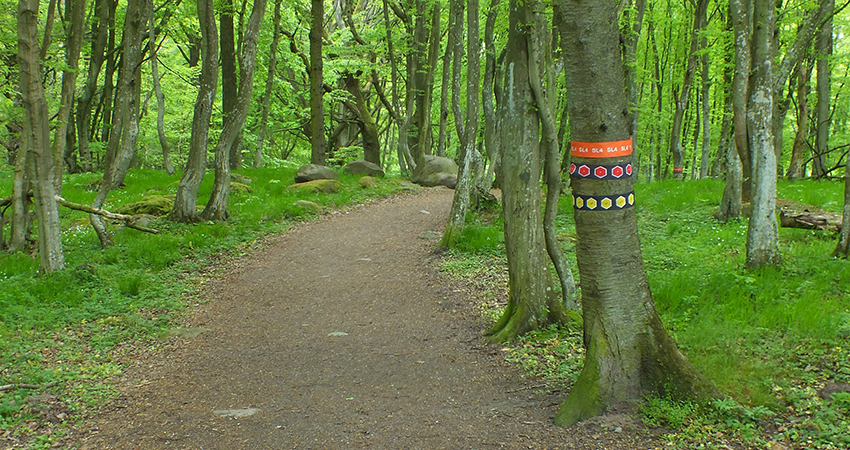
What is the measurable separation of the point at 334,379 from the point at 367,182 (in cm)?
1134

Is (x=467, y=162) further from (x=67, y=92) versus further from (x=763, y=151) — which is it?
(x=67, y=92)

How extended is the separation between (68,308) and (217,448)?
3978mm

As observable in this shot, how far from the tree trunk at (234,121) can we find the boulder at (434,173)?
7259 millimetres

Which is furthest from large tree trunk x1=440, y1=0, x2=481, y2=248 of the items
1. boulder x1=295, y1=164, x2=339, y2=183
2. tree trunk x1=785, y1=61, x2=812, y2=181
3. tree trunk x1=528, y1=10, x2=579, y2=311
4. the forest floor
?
tree trunk x1=785, y1=61, x2=812, y2=181

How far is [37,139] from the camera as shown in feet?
23.7

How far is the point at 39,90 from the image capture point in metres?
7.26

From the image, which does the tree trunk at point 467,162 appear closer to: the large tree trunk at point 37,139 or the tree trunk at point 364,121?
the large tree trunk at point 37,139

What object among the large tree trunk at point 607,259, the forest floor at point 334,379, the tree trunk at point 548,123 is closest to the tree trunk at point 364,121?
the forest floor at point 334,379

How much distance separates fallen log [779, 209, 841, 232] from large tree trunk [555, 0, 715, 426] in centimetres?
621

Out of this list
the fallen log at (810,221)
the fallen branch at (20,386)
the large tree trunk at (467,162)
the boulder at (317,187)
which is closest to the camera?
the fallen branch at (20,386)

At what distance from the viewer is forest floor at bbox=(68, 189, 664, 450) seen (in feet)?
13.1

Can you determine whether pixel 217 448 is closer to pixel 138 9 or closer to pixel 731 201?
pixel 138 9

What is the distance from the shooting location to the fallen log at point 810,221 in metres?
8.28

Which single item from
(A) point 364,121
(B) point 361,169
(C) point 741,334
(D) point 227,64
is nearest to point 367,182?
(B) point 361,169
